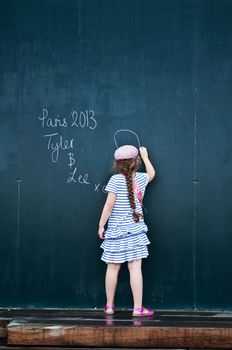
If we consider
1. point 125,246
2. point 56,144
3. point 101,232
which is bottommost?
point 125,246

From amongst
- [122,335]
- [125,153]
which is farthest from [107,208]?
[122,335]

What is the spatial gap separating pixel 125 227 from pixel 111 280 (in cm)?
50

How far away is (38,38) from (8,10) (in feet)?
1.25

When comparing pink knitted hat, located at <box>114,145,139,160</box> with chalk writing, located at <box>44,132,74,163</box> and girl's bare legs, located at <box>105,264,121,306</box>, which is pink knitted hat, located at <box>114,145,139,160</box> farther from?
girl's bare legs, located at <box>105,264,121,306</box>

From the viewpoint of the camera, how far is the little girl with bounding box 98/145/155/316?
7973mm

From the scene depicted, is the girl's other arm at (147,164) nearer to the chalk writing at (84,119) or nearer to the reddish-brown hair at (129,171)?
the reddish-brown hair at (129,171)

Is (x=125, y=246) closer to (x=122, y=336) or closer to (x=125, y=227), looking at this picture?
(x=125, y=227)

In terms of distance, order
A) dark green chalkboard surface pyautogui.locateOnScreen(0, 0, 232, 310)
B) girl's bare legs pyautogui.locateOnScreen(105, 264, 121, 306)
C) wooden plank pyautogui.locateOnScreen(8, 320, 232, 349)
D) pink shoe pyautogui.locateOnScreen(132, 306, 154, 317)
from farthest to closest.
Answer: dark green chalkboard surface pyautogui.locateOnScreen(0, 0, 232, 310)
girl's bare legs pyautogui.locateOnScreen(105, 264, 121, 306)
pink shoe pyautogui.locateOnScreen(132, 306, 154, 317)
wooden plank pyautogui.locateOnScreen(8, 320, 232, 349)

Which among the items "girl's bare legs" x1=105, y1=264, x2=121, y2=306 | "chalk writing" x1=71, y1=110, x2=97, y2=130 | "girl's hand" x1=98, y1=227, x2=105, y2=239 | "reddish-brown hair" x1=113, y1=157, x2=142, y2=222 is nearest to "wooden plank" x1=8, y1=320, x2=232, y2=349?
"girl's bare legs" x1=105, y1=264, x2=121, y2=306

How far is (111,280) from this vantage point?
805cm

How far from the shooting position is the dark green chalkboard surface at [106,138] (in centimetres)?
833

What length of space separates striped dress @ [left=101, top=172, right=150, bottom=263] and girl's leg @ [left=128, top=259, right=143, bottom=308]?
0.23 ft

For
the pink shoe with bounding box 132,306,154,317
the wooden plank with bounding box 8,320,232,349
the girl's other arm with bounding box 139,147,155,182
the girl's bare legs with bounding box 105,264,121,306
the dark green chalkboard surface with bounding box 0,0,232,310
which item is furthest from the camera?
the dark green chalkboard surface with bounding box 0,0,232,310

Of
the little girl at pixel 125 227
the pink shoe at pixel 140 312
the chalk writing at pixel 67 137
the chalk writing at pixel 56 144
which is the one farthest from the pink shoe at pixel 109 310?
the chalk writing at pixel 56 144
